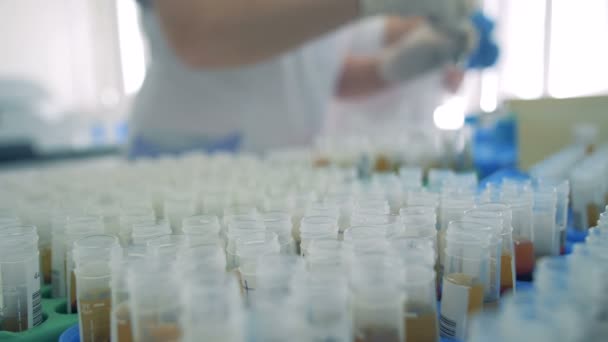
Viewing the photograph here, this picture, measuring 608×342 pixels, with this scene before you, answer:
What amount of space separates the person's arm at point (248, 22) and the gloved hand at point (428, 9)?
50mm

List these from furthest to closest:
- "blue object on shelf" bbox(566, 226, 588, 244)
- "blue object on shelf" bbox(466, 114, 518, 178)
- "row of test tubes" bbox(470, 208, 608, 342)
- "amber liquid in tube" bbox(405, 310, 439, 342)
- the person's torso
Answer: the person's torso → "blue object on shelf" bbox(466, 114, 518, 178) → "blue object on shelf" bbox(566, 226, 588, 244) → "amber liquid in tube" bbox(405, 310, 439, 342) → "row of test tubes" bbox(470, 208, 608, 342)

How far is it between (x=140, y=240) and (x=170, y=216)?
0.16m

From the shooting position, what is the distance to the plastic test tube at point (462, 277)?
1.55ft

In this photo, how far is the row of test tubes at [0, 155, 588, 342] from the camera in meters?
0.38

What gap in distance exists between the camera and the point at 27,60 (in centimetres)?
391

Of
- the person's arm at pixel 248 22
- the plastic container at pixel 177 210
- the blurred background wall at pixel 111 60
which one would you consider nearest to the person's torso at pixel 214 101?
the person's arm at pixel 248 22

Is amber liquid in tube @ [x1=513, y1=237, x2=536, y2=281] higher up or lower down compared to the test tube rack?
higher up

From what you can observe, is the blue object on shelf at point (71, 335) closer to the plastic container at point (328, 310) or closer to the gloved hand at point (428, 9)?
the plastic container at point (328, 310)

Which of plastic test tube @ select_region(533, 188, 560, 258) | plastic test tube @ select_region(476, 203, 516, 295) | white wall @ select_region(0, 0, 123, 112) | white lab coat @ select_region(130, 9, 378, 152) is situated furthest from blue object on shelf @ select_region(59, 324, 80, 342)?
white wall @ select_region(0, 0, 123, 112)

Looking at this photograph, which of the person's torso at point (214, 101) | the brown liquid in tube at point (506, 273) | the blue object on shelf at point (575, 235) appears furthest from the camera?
the person's torso at point (214, 101)

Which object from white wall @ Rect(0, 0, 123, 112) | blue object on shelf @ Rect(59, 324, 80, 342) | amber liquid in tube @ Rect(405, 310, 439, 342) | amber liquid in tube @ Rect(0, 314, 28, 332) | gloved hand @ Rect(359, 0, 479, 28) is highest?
white wall @ Rect(0, 0, 123, 112)

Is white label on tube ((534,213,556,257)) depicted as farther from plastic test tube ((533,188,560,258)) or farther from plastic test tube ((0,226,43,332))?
plastic test tube ((0,226,43,332))

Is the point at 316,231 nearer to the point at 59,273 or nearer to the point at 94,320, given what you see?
the point at 94,320

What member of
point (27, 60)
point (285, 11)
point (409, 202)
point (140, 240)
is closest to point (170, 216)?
point (140, 240)
